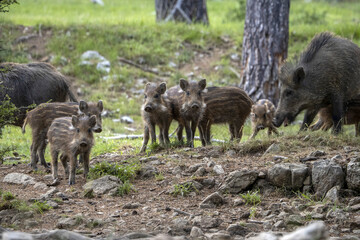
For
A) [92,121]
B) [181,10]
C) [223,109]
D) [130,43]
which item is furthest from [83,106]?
[181,10]

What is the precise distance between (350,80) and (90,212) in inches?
182

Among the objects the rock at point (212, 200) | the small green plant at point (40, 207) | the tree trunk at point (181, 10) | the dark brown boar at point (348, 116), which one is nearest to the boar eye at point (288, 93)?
the dark brown boar at point (348, 116)

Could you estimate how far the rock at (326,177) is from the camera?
5.73m

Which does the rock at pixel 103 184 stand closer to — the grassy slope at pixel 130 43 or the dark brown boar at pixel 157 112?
the dark brown boar at pixel 157 112

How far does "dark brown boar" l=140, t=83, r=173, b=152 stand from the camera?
8.35 m

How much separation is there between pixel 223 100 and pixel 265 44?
2.88 metres

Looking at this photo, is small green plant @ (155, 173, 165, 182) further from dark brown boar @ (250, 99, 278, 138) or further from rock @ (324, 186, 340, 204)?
dark brown boar @ (250, 99, 278, 138)

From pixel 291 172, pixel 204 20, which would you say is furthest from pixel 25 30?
pixel 291 172

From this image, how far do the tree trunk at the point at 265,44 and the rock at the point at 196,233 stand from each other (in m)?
6.69

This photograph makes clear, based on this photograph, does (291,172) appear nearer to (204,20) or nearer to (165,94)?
(165,94)

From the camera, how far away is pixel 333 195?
555cm

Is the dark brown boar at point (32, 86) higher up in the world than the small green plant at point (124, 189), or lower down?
higher up

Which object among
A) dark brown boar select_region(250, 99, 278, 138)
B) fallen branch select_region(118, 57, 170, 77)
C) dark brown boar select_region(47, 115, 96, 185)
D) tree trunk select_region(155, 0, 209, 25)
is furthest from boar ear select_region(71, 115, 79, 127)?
tree trunk select_region(155, 0, 209, 25)

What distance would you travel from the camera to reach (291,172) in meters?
5.92
